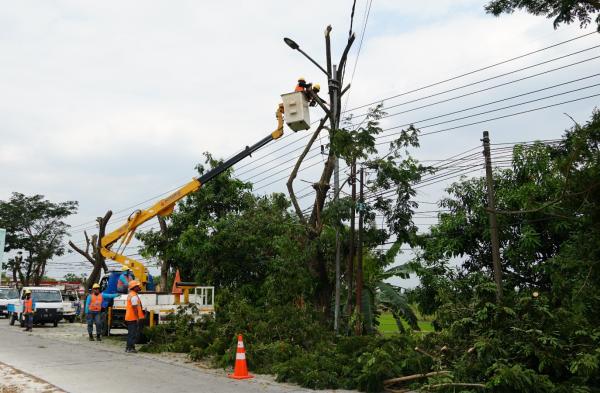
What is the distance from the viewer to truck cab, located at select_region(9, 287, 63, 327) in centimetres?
2475

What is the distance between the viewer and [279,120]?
16.3 metres

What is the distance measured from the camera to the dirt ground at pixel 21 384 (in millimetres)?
8716

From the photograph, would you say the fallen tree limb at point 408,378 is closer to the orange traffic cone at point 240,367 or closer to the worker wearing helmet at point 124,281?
the orange traffic cone at point 240,367

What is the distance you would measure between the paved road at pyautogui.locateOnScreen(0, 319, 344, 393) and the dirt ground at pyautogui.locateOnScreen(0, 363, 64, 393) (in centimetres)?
19

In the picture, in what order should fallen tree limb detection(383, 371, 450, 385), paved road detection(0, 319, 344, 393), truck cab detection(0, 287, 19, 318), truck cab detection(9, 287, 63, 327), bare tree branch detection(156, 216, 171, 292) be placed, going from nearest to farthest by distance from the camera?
1. fallen tree limb detection(383, 371, 450, 385)
2. paved road detection(0, 319, 344, 393)
3. truck cab detection(9, 287, 63, 327)
4. bare tree branch detection(156, 216, 171, 292)
5. truck cab detection(0, 287, 19, 318)

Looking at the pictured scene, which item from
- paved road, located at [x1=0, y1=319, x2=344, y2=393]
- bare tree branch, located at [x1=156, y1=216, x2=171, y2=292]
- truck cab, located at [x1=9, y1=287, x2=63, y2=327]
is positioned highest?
bare tree branch, located at [x1=156, y1=216, x2=171, y2=292]

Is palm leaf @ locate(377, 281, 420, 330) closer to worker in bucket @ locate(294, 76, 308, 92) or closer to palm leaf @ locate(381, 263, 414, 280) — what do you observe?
palm leaf @ locate(381, 263, 414, 280)

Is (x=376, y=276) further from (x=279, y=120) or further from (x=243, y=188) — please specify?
(x=243, y=188)

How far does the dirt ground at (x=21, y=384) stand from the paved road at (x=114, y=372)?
0.19 meters

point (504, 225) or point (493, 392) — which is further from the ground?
point (504, 225)

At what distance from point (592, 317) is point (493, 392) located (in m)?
2.45

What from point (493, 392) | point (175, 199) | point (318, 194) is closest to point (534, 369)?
point (493, 392)

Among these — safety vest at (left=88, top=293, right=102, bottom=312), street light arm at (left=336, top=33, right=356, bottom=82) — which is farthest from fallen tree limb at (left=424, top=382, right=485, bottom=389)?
safety vest at (left=88, top=293, right=102, bottom=312)

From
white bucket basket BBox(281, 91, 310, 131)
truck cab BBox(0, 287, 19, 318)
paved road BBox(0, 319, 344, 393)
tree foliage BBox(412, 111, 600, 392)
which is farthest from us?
truck cab BBox(0, 287, 19, 318)
